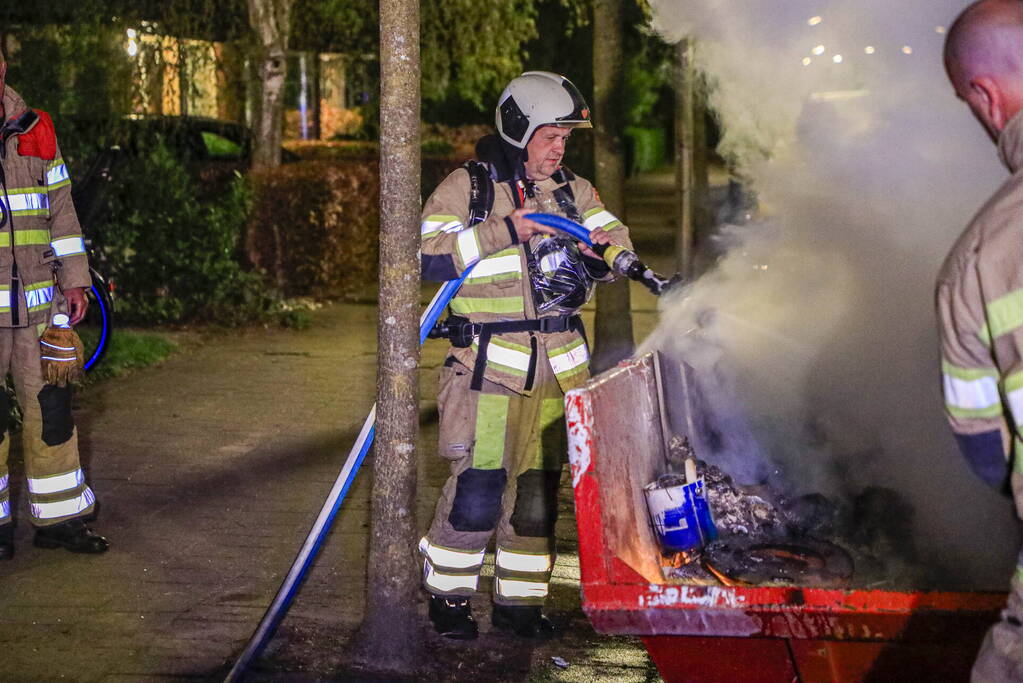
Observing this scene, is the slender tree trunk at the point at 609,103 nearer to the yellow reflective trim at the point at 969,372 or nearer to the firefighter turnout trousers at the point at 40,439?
the firefighter turnout trousers at the point at 40,439

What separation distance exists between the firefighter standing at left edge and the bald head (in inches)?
146

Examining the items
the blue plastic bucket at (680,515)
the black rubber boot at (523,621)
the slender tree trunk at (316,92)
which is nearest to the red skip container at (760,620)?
the blue plastic bucket at (680,515)

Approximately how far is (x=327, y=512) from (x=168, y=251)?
6676mm

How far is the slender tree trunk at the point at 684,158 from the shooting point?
8766 mm

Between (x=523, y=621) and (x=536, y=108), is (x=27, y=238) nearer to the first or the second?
(x=536, y=108)

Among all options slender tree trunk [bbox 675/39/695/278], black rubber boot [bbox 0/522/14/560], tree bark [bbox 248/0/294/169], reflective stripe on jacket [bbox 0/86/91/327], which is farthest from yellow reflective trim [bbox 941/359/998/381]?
tree bark [bbox 248/0/294/169]

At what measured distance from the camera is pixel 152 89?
37.2 feet

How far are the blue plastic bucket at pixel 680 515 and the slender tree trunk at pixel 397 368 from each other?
88 cm

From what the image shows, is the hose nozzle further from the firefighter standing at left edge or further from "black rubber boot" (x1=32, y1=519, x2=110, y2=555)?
"black rubber boot" (x1=32, y1=519, x2=110, y2=555)

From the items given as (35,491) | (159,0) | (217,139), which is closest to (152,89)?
(159,0)

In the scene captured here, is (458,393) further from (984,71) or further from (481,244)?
(984,71)

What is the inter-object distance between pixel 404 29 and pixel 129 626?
2.34 m

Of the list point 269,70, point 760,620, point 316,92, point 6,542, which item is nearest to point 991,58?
point 760,620

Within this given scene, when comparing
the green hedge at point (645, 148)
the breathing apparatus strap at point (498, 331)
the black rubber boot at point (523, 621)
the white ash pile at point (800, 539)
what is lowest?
the black rubber boot at point (523, 621)
